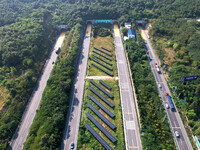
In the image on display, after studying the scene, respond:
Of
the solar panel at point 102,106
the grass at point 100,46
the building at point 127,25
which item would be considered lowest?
the solar panel at point 102,106

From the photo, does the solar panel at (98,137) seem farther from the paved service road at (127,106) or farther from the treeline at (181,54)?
the treeline at (181,54)

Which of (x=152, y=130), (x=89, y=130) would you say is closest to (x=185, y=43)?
(x=152, y=130)

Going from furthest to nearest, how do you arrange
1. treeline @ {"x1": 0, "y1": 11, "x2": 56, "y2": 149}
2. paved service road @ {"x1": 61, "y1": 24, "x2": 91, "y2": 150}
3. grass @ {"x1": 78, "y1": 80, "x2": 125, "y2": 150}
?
treeline @ {"x1": 0, "y1": 11, "x2": 56, "y2": 149}
paved service road @ {"x1": 61, "y1": 24, "x2": 91, "y2": 150}
grass @ {"x1": 78, "y1": 80, "x2": 125, "y2": 150}

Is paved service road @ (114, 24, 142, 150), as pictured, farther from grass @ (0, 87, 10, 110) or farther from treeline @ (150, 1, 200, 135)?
grass @ (0, 87, 10, 110)

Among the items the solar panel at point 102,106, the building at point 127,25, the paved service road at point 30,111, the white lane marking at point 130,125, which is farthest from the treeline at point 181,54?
the paved service road at point 30,111

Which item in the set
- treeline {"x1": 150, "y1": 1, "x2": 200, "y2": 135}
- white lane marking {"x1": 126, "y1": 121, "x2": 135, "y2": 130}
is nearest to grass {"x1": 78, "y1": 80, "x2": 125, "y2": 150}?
white lane marking {"x1": 126, "y1": 121, "x2": 135, "y2": 130}
